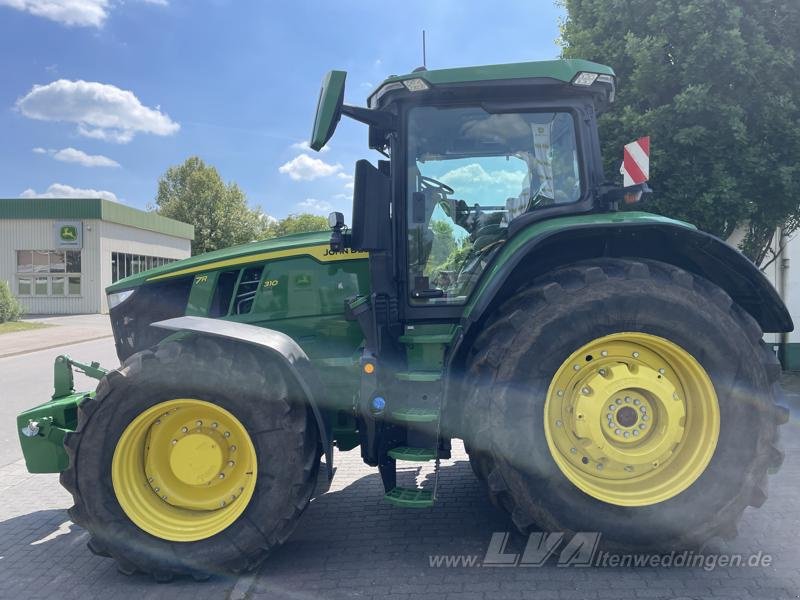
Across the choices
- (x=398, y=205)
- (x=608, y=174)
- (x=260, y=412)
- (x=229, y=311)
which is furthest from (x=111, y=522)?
(x=608, y=174)

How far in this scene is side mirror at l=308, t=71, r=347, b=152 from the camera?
2.80 m

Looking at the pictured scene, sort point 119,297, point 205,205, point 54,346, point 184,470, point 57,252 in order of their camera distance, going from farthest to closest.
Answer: point 205,205 → point 57,252 → point 54,346 → point 119,297 → point 184,470

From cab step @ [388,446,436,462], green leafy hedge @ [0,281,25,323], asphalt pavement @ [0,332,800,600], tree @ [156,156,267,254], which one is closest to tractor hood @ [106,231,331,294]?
cab step @ [388,446,436,462]

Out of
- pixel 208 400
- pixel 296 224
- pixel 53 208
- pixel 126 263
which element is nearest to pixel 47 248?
pixel 53 208

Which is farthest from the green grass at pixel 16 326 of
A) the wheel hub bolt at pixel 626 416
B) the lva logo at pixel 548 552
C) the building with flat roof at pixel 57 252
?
the wheel hub bolt at pixel 626 416

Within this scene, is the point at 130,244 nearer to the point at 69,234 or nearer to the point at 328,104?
the point at 69,234

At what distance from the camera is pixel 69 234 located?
25.5 metres

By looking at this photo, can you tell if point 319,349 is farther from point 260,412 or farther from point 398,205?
point 398,205

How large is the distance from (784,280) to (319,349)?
7.62 meters

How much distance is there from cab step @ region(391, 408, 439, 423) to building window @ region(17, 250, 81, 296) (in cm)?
2690

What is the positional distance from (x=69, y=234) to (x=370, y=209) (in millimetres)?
26571

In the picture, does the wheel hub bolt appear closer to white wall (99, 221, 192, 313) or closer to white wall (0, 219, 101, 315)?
white wall (99, 221, 192, 313)

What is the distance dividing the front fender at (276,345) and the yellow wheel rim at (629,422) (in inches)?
45.6

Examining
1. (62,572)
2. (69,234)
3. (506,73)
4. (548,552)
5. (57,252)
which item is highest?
(69,234)
